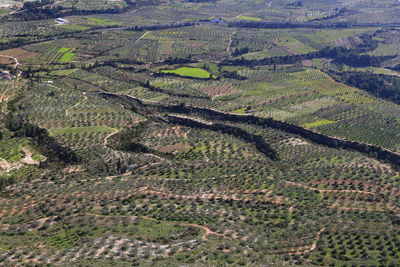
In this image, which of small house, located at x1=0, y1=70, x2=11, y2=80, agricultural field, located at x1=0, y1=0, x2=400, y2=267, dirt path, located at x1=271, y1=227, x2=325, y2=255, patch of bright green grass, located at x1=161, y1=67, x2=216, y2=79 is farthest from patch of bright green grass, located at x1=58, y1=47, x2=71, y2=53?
dirt path, located at x1=271, y1=227, x2=325, y2=255

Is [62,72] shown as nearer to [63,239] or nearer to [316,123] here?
[316,123]

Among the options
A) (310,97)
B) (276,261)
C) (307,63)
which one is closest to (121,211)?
(276,261)

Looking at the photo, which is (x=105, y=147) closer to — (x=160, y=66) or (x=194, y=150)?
(x=194, y=150)

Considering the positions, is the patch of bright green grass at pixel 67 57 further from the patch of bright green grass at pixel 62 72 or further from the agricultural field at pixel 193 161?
the patch of bright green grass at pixel 62 72

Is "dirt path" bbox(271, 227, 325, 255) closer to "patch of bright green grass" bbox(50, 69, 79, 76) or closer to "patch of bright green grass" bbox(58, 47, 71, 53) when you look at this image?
"patch of bright green grass" bbox(50, 69, 79, 76)

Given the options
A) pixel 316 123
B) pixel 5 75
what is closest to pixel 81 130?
pixel 5 75

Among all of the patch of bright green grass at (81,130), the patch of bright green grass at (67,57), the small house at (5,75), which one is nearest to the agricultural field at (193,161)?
the patch of bright green grass at (81,130)
